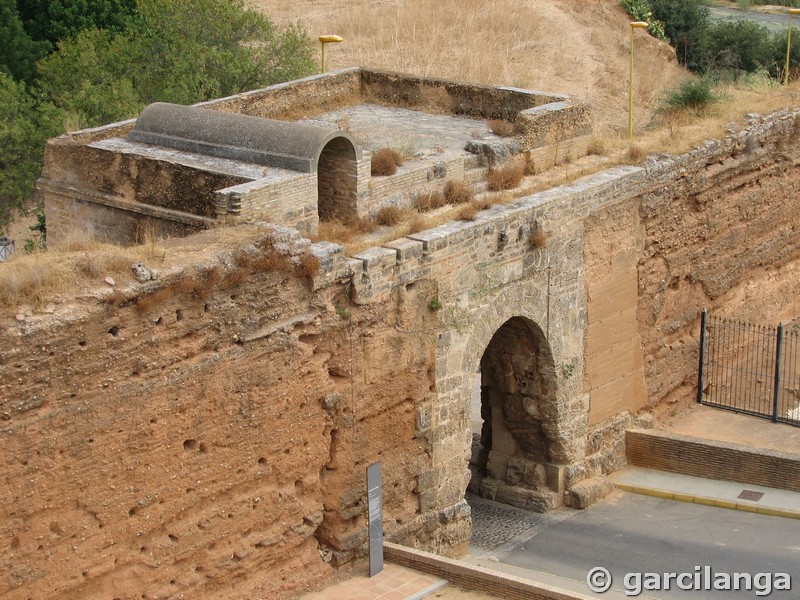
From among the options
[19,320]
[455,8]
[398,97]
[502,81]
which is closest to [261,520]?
[19,320]

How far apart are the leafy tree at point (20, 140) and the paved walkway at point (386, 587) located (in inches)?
666

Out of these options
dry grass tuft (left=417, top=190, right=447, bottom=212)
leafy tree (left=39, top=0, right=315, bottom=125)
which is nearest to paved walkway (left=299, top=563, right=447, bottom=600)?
dry grass tuft (left=417, top=190, right=447, bottom=212)

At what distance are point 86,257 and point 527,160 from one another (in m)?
7.49

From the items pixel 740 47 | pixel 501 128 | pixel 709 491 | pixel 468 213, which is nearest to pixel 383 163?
pixel 468 213

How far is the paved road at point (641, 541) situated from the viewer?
596 inches

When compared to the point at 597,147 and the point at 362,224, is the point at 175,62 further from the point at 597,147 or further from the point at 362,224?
the point at 362,224

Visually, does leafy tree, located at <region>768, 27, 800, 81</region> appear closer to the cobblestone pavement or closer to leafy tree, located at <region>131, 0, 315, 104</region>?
leafy tree, located at <region>131, 0, 315, 104</region>

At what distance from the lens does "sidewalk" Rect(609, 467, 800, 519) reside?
1658 centimetres

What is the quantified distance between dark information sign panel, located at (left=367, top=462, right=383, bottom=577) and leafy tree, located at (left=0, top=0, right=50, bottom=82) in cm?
2309

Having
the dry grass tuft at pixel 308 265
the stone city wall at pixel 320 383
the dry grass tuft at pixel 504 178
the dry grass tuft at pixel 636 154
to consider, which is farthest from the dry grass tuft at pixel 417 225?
the dry grass tuft at pixel 636 154

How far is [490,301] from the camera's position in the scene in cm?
1520

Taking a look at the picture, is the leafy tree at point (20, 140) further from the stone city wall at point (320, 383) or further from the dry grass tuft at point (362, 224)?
the stone city wall at point (320, 383)

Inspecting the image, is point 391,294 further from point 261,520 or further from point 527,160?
point 527,160

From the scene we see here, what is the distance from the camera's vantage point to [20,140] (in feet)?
93.0
